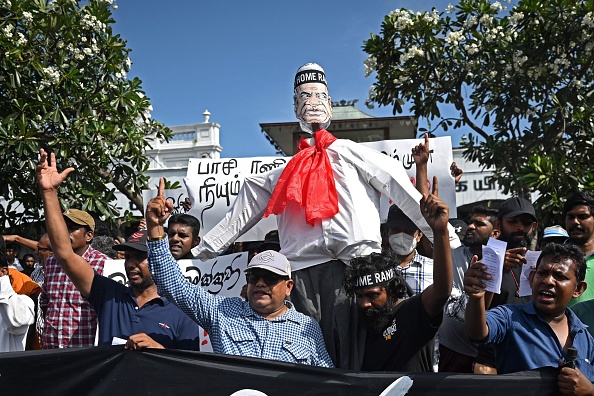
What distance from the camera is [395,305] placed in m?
4.09

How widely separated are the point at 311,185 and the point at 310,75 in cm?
78

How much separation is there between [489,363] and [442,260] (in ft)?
2.69

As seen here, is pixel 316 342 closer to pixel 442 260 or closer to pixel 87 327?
pixel 442 260

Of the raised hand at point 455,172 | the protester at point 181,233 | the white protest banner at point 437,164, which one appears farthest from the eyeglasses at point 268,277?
the raised hand at point 455,172

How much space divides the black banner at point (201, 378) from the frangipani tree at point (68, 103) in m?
5.71

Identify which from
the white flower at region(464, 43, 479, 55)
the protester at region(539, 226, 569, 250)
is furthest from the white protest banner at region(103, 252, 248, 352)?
the white flower at region(464, 43, 479, 55)

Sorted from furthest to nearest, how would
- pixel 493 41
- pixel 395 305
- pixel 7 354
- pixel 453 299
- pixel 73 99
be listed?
pixel 493 41, pixel 73 99, pixel 453 299, pixel 395 305, pixel 7 354

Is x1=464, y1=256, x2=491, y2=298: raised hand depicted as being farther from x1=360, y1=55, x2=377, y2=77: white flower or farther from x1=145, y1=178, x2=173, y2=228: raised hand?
x1=360, y1=55, x2=377, y2=77: white flower

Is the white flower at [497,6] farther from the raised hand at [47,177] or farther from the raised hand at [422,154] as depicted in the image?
the raised hand at [47,177]

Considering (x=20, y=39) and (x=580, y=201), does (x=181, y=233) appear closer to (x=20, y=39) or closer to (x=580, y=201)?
(x=580, y=201)

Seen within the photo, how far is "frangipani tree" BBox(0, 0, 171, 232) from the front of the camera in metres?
9.38

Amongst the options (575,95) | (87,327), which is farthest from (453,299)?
(575,95)

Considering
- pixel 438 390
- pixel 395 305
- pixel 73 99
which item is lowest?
pixel 438 390

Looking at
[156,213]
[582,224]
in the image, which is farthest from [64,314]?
[582,224]
